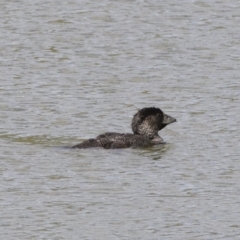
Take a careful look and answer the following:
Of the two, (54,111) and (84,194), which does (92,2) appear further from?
(84,194)

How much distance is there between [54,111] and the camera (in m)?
17.4

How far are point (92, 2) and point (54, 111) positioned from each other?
8.12 meters

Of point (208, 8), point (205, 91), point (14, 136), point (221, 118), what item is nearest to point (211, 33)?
point (208, 8)

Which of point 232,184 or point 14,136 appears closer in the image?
point 232,184

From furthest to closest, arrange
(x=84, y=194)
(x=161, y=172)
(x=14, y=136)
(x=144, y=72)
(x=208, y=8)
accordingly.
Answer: (x=208, y=8) → (x=144, y=72) → (x=14, y=136) → (x=161, y=172) → (x=84, y=194)

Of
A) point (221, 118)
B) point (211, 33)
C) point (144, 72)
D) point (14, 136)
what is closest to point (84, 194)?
point (14, 136)

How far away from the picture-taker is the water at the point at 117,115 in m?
12.1

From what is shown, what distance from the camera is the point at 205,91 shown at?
1858 centimetres

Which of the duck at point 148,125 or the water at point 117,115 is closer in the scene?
the water at point 117,115

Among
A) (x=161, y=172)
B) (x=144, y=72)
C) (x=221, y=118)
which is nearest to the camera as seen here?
(x=161, y=172)

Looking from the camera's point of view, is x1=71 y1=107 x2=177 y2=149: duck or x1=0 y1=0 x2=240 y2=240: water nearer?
x1=0 y1=0 x2=240 y2=240: water

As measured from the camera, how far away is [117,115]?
17328 millimetres

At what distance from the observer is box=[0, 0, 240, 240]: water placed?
1214 centimetres

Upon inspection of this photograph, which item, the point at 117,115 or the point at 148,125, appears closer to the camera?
the point at 148,125
